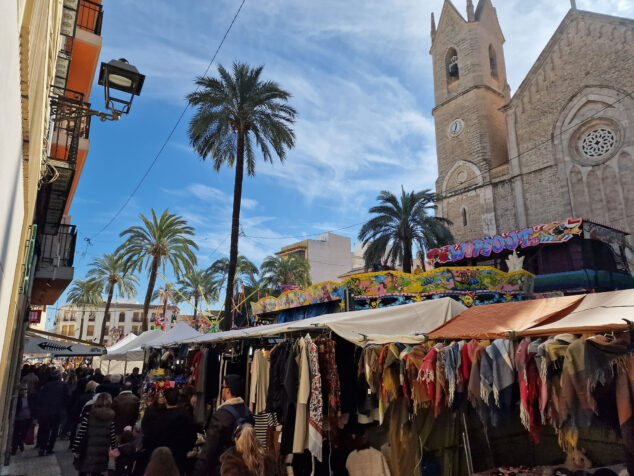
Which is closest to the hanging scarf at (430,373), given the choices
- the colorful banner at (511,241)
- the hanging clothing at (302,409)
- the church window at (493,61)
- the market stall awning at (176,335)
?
the hanging clothing at (302,409)

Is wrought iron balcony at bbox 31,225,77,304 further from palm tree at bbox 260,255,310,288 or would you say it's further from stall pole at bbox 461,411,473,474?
palm tree at bbox 260,255,310,288

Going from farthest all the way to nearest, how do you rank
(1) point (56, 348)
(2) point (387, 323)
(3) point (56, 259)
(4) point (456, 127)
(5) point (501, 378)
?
1. (4) point (456, 127)
2. (1) point (56, 348)
3. (3) point (56, 259)
4. (2) point (387, 323)
5. (5) point (501, 378)

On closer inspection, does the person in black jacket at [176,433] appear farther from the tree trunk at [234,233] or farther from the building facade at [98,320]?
the building facade at [98,320]

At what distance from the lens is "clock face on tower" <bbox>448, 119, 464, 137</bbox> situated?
112ft

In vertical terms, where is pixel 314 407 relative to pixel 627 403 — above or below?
below

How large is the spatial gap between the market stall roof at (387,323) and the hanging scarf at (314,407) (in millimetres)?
487

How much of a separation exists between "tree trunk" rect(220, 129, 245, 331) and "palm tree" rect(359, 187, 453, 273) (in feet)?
30.1

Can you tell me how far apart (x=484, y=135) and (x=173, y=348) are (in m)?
27.8

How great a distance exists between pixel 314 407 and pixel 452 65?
3682cm

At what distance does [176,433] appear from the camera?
5.45 meters

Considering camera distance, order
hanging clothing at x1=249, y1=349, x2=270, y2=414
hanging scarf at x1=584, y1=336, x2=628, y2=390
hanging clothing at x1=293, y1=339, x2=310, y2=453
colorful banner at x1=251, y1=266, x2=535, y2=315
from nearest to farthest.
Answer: hanging scarf at x1=584, y1=336, x2=628, y2=390, hanging clothing at x1=293, y1=339, x2=310, y2=453, hanging clothing at x1=249, y1=349, x2=270, y2=414, colorful banner at x1=251, y1=266, x2=535, y2=315

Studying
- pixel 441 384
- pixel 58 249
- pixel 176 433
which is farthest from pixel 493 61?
pixel 176 433

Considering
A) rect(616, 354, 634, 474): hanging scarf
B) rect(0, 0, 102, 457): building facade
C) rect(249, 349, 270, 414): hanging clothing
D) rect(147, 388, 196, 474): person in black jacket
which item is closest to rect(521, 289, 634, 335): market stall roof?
rect(616, 354, 634, 474): hanging scarf

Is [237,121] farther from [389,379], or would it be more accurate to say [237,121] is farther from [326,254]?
[326,254]
